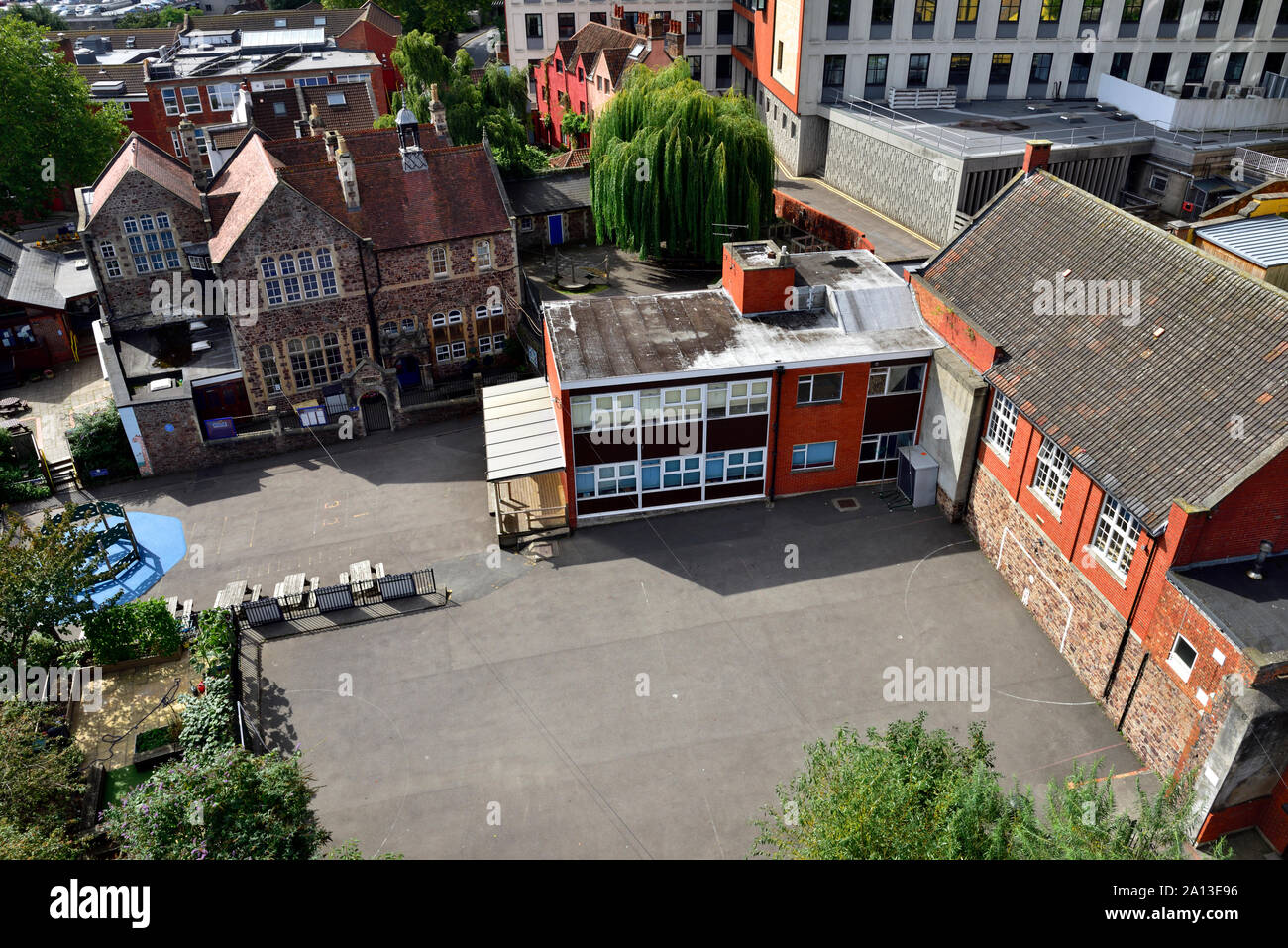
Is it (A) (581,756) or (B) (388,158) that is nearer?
(A) (581,756)

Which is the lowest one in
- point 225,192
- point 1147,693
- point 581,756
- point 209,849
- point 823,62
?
point 581,756

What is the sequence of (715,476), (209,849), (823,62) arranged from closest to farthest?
(209,849) → (715,476) → (823,62)

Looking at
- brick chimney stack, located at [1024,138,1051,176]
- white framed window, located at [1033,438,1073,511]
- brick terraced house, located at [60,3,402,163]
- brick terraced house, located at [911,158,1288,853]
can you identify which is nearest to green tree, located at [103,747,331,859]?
brick terraced house, located at [911,158,1288,853]

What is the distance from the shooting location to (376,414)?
4022 cm

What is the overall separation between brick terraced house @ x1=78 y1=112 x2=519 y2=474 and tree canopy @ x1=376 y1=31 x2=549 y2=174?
49.3 ft

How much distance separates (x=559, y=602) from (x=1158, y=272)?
21413mm

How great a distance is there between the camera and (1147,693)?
23.4 metres

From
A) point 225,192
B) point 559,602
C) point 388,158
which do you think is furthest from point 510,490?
point 225,192

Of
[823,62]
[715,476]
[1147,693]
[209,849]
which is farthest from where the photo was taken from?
[823,62]

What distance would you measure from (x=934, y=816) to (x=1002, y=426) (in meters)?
18.1

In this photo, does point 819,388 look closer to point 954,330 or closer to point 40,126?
point 954,330

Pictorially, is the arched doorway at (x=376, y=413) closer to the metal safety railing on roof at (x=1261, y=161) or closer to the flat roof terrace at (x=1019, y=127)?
the flat roof terrace at (x=1019, y=127)

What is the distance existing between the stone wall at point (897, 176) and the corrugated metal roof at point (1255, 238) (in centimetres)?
1308

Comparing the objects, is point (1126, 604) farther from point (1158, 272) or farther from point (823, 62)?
point (823, 62)
